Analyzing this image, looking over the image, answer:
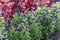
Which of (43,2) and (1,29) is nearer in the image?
(1,29)

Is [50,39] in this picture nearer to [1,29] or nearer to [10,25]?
[10,25]

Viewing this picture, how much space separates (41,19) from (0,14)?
1269 millimetres

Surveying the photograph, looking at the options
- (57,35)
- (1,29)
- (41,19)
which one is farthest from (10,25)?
(57,35)

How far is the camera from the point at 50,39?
5.19 m

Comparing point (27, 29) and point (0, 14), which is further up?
point (0, 14)

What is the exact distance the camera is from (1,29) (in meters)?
3.57

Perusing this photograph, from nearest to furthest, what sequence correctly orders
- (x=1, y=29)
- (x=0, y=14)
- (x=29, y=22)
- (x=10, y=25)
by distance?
(x=1, y=29) < (x=0, y=14) < (x=10, y=25) < (x=29, y=22)

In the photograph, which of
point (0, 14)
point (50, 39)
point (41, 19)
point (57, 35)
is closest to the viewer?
point (0, 14)

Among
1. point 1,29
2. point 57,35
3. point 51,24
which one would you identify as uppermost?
point 1,29

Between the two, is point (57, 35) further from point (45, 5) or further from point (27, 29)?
point (27, 29)

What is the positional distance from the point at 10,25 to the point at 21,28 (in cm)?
24

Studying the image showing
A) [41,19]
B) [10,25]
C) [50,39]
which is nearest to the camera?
[10,25]

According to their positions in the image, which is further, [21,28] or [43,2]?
[43,2]

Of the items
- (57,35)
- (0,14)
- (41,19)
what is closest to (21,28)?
(0,14)
